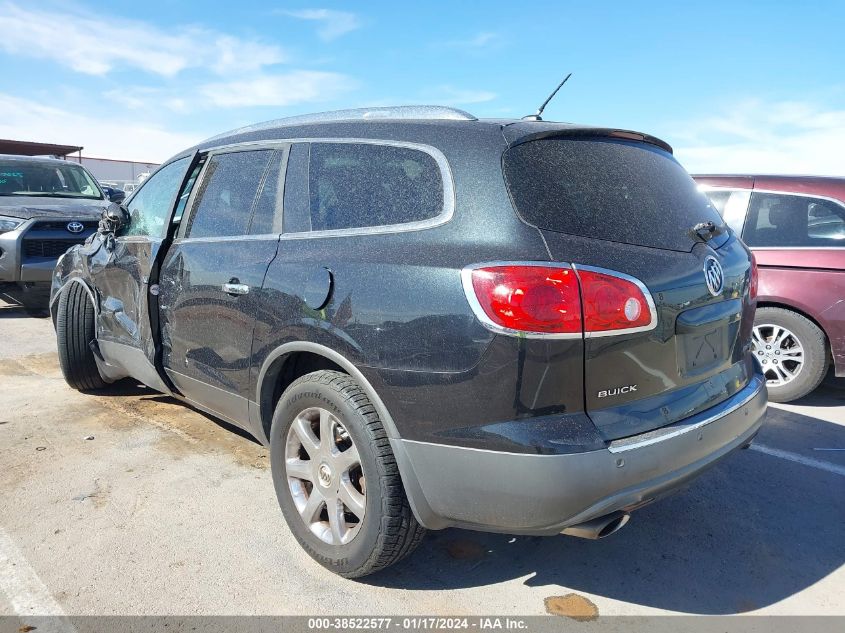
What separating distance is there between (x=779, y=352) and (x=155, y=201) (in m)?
4.62

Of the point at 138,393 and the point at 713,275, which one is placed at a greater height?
the point at 713,275

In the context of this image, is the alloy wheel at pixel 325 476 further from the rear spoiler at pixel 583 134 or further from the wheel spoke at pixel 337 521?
the rear spoiler at pixel 583 134

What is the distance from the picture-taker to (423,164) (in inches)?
96.8

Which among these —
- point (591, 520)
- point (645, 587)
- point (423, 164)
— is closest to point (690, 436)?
point (591, 520)

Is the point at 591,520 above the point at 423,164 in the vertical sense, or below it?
below

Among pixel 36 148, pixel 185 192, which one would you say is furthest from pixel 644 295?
pixel 36 148

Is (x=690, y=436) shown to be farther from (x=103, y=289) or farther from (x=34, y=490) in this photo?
(x=103, y=289)

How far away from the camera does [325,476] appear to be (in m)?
2.64

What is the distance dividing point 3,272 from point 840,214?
8.07m

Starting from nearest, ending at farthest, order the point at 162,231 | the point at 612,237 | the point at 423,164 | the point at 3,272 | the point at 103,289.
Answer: the point at 612,237 → the point at 423,164 → the point at 162,231 → the point at 103,289 → the point at 3,272

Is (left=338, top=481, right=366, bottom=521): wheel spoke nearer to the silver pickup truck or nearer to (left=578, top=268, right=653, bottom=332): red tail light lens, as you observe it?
(left=578, top=268, right=653, bottom=332): red tail light lens

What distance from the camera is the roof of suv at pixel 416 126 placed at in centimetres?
244

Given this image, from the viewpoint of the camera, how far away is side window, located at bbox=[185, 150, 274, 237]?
3.18 m

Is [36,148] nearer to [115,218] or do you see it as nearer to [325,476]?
[115,218]
